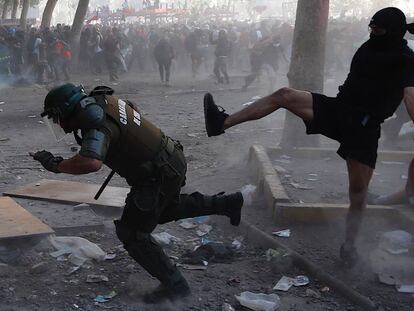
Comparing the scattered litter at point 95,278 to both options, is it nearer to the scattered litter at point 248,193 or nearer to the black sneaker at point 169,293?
the black sneaker at point 169,293

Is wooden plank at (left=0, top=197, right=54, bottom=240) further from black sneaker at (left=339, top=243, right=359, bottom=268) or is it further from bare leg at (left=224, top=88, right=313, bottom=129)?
black sneaker at (left=339, top=243, right=359, bottom=268)

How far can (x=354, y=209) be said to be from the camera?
3992 millimetres

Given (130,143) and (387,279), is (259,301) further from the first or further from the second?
(130,143)

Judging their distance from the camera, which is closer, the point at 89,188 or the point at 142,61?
the point at 89,188

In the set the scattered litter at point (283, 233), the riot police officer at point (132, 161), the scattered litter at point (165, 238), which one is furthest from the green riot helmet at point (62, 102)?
the scattered litter at point (283, 233)

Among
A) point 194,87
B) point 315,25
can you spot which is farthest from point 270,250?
point 194,87

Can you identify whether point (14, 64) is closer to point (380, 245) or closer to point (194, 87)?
point (194, 87)

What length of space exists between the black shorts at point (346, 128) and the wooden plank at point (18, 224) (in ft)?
7.20

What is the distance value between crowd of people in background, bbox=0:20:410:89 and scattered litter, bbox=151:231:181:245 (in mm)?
10520

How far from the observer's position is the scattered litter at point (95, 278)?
381 cm

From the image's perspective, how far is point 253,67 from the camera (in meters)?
14.8

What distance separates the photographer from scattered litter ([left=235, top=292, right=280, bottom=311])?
11.3ft

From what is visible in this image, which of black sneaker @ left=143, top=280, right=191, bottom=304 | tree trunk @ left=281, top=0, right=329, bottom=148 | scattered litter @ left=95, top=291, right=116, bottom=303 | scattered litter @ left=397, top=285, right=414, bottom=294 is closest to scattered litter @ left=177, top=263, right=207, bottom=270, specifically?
black sneaker @ left=143, top=280, right=191, bottom=304

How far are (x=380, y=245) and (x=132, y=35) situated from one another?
Result: 2077cm
